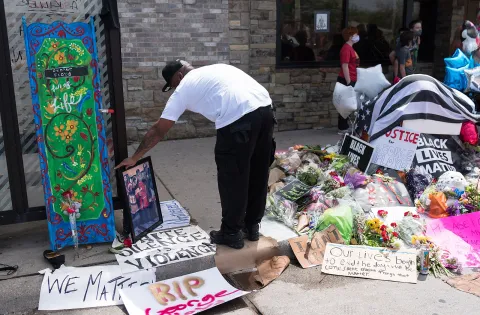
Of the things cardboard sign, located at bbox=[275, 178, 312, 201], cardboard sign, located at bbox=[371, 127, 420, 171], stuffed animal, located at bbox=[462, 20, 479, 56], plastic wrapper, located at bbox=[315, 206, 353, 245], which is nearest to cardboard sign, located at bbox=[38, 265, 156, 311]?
plastic wrapper, located at bbox=[315, 206, 353, 245]

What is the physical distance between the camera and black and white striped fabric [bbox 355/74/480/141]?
185 inches

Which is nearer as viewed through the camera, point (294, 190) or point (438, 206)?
point (438, 206)

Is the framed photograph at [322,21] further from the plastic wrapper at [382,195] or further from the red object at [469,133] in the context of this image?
the plastic wrapper at [382,195]

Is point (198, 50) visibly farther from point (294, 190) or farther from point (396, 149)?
point (396, 149)

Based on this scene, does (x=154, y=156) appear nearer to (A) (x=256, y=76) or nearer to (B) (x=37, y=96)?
(A) (x=256, y=76)

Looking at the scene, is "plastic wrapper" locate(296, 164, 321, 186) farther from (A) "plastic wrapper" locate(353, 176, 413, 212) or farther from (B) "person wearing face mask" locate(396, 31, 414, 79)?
(B) "person wearing face mask" locate(396, 31, 414, 79)

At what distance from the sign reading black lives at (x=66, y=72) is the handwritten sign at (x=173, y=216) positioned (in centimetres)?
141

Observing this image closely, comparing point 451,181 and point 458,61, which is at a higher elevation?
point 458,61

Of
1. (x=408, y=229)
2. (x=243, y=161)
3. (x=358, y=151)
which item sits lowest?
(x=408, y=229)

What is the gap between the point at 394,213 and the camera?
13.4 ft

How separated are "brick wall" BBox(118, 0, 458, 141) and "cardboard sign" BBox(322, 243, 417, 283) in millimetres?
4100

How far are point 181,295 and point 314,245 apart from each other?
1184 mm

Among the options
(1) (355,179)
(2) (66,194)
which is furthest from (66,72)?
(1) (355,179)

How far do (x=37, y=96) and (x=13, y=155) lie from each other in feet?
1.81
